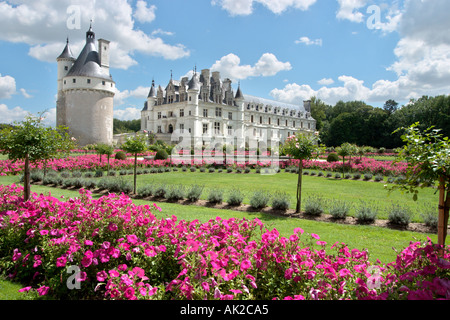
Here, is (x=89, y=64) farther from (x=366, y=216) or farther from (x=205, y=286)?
(x=205, y=286)

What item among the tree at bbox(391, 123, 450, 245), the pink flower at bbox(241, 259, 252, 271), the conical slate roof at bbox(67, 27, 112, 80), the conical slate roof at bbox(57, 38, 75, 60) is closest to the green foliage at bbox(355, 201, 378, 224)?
the tree at bbox(391, 123, 450, 245)

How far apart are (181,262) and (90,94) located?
43206mm

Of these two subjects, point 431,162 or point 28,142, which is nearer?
point 431,162

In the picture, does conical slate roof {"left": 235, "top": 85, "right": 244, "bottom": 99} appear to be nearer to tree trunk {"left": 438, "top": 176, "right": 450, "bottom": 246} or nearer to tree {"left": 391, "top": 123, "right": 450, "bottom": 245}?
tree {"left": 391, "top": 123, "right": 450, "bottom": 245}

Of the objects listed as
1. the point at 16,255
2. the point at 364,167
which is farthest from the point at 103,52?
the point at 16,255

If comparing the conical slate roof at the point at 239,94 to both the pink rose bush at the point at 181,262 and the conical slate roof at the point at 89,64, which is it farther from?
the pink rose bush at the point at 181,262

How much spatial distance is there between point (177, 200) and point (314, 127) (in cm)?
6826

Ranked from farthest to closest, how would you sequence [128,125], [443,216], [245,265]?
[128,125] < [443,216] < [245,265]

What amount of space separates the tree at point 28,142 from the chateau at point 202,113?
35.5 meters

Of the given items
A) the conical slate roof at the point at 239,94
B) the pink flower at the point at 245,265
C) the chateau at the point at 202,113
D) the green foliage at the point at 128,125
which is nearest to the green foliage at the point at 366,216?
the pink flower at the point at 245,265

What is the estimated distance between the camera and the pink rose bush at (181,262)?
8.46ft

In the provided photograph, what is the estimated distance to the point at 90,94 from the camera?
40.3 meters

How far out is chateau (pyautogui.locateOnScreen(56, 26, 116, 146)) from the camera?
1578 inches

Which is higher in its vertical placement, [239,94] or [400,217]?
[239,94]
